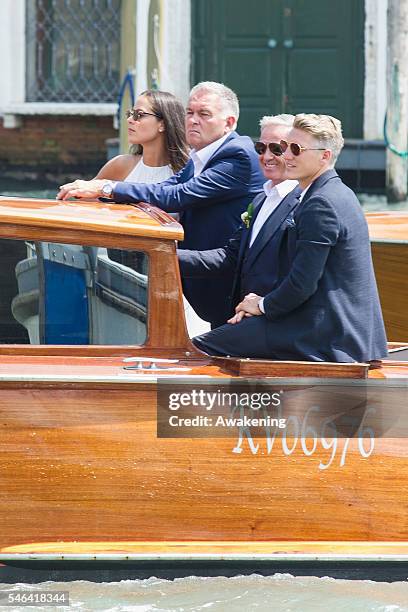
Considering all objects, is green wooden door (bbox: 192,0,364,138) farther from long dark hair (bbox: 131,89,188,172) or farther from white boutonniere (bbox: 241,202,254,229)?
white boutonniere (bbox: 241,202,254,229)

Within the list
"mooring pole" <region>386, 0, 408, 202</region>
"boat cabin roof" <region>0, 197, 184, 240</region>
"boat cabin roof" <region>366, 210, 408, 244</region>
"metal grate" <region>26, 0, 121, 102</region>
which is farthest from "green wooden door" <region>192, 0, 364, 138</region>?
"boat cabin roof" <region>0, 197, 184, 240</region>

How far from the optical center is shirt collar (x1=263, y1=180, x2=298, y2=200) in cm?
443

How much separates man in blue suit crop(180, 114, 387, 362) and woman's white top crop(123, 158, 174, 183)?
3.68 feet

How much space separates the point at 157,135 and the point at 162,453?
1699 mm

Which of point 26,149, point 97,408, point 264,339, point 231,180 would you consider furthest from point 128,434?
point 26,149

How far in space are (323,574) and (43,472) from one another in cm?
99

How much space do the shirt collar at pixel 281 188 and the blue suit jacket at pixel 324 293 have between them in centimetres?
26

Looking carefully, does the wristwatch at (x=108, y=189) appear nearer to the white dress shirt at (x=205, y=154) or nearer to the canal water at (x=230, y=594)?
the white dress shirt at (x=205, y=154)

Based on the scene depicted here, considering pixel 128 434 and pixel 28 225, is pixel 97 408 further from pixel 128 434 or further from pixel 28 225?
pixel 28 225

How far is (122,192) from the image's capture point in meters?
4.57

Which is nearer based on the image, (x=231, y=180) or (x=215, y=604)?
(x=215, y=604)

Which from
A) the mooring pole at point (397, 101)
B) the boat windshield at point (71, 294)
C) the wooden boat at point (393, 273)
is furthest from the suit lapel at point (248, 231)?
the mooring pole at point (397, 101)

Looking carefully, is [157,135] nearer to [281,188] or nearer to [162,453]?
[281,188]

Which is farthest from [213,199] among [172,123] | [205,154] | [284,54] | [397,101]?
[284,54]
